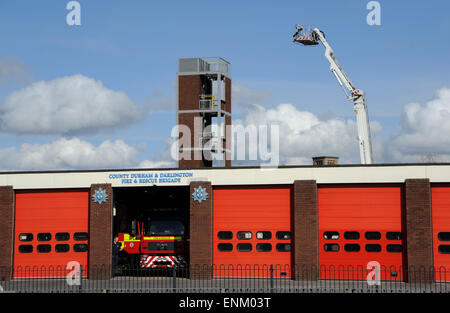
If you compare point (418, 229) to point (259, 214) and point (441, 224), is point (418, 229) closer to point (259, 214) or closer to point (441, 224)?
point (441, 224)

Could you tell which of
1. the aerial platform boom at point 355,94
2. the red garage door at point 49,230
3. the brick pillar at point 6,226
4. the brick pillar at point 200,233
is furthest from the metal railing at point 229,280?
the aerial platform boom at point 355,94

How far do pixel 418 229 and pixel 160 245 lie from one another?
12596 millimetres

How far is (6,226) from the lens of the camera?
97.2 feet

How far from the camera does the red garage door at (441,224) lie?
1062 inches

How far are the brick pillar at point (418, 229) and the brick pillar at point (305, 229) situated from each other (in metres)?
4.20

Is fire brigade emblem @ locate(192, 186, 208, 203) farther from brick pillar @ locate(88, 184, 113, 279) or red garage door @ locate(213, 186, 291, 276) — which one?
brick pillar @ locate(88, 184, 113, 279)

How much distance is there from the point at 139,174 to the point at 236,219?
5.38 meters

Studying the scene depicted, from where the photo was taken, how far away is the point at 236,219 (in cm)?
2894

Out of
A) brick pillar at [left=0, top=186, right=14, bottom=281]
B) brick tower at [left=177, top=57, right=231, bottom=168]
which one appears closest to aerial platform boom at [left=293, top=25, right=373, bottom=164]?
brick tower at [left=177, top=57, right=231, bottom=168]

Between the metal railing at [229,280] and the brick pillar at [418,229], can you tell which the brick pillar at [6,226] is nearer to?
the metal railing at [229,280]

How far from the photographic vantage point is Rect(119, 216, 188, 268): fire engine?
29.7m

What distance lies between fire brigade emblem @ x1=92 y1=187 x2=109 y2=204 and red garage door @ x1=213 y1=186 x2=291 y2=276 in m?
5.50
